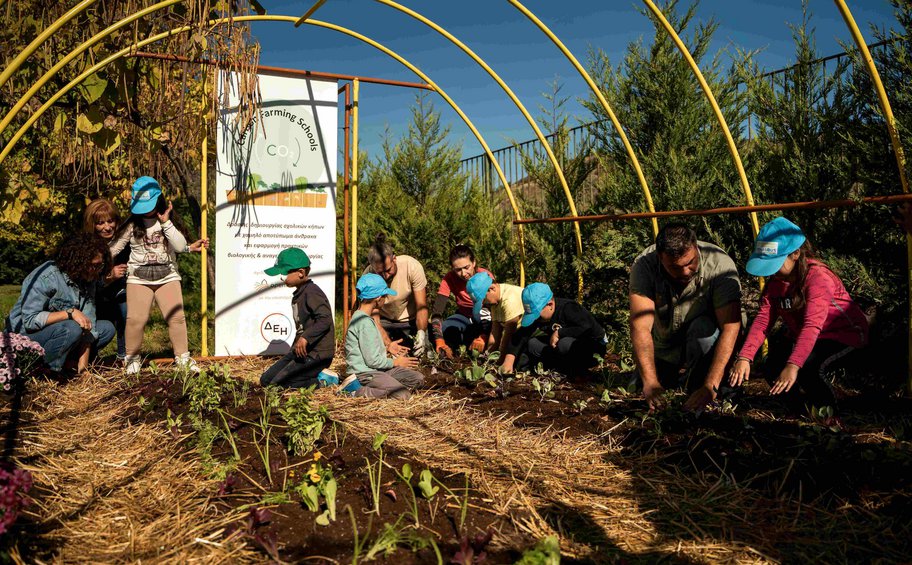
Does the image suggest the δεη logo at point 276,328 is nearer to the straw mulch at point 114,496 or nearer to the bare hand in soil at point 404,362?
the bare hand in soil at point 404,362

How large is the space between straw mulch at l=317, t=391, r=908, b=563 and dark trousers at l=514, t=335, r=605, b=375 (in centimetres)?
163

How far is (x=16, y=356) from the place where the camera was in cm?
506

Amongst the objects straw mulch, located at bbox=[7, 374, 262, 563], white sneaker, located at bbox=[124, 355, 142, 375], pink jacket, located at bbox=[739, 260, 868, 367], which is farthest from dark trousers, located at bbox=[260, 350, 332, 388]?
pink jacket, located at bbox=[739, 260, 868, 367]

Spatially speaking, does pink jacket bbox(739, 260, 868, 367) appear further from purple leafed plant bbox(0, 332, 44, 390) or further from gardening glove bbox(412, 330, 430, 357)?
purple leafed plant bbox(0, 332, 44, 390)

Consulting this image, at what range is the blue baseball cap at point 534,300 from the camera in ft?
18.0

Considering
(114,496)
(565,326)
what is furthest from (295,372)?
(114,496)

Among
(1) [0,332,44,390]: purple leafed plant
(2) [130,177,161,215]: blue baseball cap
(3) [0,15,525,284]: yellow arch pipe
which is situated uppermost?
(3) [0,15,525,284]: yellow arch pipe

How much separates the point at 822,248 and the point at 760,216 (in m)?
0.62

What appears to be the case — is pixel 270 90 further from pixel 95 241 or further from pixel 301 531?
pixel 301 531

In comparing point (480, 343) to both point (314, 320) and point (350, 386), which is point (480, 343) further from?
point (314, 320)

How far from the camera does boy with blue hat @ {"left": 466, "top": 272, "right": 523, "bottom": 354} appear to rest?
5723 mm

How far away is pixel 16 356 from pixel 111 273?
107cm

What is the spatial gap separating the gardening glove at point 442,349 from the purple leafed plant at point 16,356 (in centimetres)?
338

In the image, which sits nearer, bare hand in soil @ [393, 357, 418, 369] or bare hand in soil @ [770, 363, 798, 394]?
bare hand in soil @ [770, 363, 798, 394]
